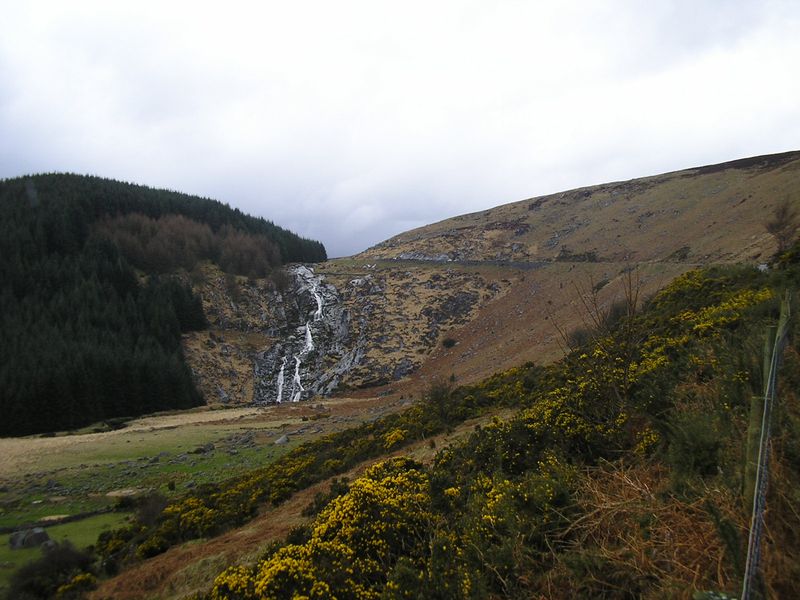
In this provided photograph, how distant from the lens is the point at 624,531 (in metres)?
4.01

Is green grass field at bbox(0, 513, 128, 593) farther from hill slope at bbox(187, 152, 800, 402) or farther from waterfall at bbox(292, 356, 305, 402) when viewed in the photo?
waterfall at bbox(292, 356, 305, 402)

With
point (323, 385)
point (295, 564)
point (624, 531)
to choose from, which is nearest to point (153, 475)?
point (295, 564)

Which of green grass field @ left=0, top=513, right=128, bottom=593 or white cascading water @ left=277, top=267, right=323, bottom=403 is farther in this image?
white cascading water @ left=277, top=267, right=323, bottom=403

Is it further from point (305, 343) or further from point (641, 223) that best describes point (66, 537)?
point (641, 223)

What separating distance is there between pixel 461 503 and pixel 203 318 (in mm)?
60199

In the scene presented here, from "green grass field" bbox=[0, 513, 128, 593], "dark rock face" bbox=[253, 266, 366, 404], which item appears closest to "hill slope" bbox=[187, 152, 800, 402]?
"dark rock face" bbox=[253, 266, 366, 404]

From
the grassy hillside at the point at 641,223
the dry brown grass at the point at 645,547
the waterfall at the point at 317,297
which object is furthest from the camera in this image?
the waterfall at the point at 317,297

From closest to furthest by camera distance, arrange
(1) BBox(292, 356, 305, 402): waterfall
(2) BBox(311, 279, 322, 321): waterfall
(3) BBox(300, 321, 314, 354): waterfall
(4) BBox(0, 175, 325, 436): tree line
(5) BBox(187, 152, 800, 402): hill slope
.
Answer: (5) BBox(187, 152, 800, 402): hill slope
(4) BBox(0, 175, 325, 436): tree line
(1) BBox(292, 356, 305, 402): waterfall
(3) BBox(300, 321, 314, 354): waterfall
(2) BBox(311, 279, 322, 321): waterfall

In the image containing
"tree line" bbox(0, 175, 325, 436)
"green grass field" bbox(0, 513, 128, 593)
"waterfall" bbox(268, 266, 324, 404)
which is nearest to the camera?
"green grass field" bbox(0, 513, 128, 593)

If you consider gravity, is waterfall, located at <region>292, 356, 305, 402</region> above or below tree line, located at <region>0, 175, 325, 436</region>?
below

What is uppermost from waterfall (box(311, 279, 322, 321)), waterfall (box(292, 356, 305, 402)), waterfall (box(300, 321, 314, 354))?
waterfall (box(311, 279, 322, 321))

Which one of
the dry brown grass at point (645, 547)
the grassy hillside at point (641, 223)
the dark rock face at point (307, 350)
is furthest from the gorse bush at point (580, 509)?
the dark rock face at point (307, 350)

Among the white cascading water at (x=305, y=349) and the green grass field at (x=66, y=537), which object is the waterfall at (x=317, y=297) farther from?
the green grass field at (x=66, y=537)

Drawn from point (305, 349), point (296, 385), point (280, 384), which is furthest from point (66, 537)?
point (305, 349)
